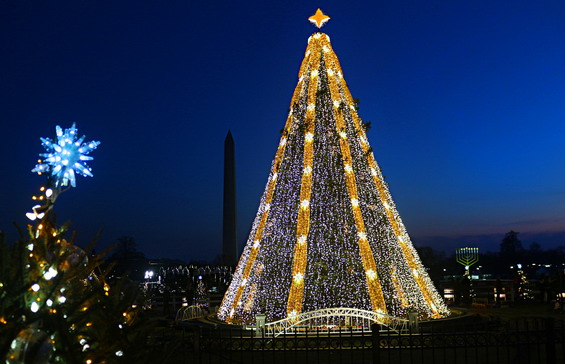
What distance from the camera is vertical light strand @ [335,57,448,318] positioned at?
47.2ft

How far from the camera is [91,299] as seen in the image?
4469 mm

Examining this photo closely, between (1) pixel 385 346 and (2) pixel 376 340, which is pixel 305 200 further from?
(2) pixel 376 340

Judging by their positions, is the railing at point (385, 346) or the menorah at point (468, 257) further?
the menorah at point (468, 257)

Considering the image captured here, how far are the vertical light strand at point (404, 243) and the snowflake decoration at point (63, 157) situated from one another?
9181 millimetres

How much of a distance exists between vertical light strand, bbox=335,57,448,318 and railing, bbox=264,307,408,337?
190cm

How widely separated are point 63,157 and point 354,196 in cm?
853

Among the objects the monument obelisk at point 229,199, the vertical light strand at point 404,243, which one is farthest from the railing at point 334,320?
the monument obelisk at point 229,199

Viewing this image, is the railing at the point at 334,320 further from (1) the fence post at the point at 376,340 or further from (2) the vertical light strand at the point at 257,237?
(1) the fence post at the point at 376,340

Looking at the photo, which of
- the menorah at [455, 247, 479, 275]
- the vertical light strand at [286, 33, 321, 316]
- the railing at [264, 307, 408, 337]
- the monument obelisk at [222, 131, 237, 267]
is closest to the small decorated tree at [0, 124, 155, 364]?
the railing at [264, 307, 408, 337]

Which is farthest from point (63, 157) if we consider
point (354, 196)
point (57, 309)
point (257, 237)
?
point (354, 196)

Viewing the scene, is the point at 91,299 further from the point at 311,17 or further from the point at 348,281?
the point at 311,17

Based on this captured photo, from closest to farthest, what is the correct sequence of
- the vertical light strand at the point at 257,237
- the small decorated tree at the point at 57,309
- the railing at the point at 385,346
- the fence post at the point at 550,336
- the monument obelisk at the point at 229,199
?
the small decorated tree at the point at 57,309 < the railing at the point at 385,346 < the fence post at the point at 550,336 < the vertical light strand at the point at 257,237 < the monument obelisk at the point at 229,199

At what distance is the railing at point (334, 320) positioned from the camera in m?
12.0

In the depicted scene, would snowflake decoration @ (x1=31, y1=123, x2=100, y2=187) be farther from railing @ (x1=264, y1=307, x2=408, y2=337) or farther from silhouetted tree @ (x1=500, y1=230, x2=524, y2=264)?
silhouetted tree @ (x1=500, y1=230, x2=524, y2=264)
